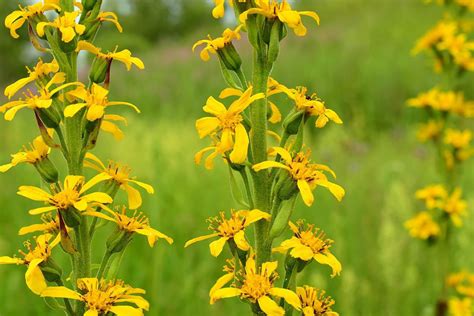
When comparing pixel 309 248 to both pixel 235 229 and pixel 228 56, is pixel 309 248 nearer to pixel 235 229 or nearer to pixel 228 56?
pixel 235 229

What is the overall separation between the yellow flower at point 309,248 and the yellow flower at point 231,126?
0.74 feet

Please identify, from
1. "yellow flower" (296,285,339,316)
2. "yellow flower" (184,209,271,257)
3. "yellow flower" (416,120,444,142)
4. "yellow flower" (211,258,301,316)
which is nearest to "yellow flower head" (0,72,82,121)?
"yellow flower" (184,209,271,257)

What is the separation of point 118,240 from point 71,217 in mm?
190

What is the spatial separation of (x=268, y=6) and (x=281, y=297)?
693mm

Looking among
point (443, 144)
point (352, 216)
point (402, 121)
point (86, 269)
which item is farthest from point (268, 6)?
point (402, 121)

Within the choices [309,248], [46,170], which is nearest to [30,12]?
[46,170]

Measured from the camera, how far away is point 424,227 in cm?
400

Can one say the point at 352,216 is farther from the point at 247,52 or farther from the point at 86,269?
the point at 247,52

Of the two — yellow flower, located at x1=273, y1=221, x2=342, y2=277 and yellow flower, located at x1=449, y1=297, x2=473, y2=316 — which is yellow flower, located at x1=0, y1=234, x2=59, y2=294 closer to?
yellow flower, located at x1=273, y1=221, x2=342, y2=277

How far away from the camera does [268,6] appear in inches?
65.5

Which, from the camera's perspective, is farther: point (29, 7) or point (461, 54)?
point (461, 54)

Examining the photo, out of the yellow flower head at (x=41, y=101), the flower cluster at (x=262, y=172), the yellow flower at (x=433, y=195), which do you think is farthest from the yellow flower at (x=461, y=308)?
the yellow flower head at (x=41, y=101)

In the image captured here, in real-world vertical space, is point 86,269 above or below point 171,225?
below

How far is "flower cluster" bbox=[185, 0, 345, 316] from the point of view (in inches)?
59.5
